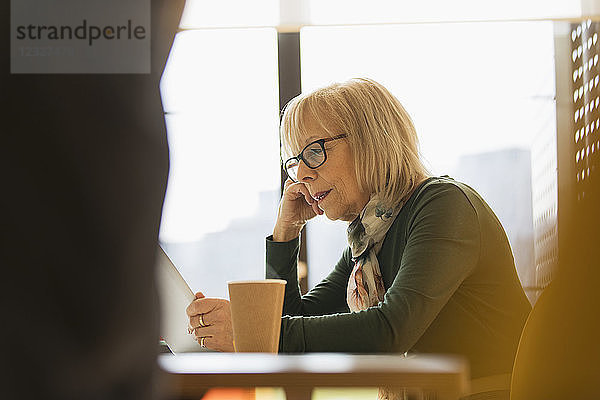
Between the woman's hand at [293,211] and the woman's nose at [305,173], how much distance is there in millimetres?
72

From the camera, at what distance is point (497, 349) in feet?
4.27

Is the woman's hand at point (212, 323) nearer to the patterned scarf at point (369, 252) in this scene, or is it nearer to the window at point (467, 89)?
the patterned scarf at point (369, 252)

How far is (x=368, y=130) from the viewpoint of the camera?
1.47m

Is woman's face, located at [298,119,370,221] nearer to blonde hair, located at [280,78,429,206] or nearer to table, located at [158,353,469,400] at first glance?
blonde hair, located at [280,78,429,206]

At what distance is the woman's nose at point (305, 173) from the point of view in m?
1.52

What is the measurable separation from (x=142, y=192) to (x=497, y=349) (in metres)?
1.14

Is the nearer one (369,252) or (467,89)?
(369,252)

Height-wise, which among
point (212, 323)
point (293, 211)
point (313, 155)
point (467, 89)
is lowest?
point (212, 323)

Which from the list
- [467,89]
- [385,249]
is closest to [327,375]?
[385,249]

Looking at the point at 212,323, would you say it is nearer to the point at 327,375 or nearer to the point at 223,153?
the point at 327,375

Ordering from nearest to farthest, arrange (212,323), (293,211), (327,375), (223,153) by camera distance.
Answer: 1. (327,375)
2. (212,323)
3. (293,211)
4. (223,153)

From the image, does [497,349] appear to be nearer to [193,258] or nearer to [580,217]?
[580,217]

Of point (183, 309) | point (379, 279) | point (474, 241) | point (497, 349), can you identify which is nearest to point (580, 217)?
point (474, 241)

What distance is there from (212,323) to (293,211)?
1.95ft
